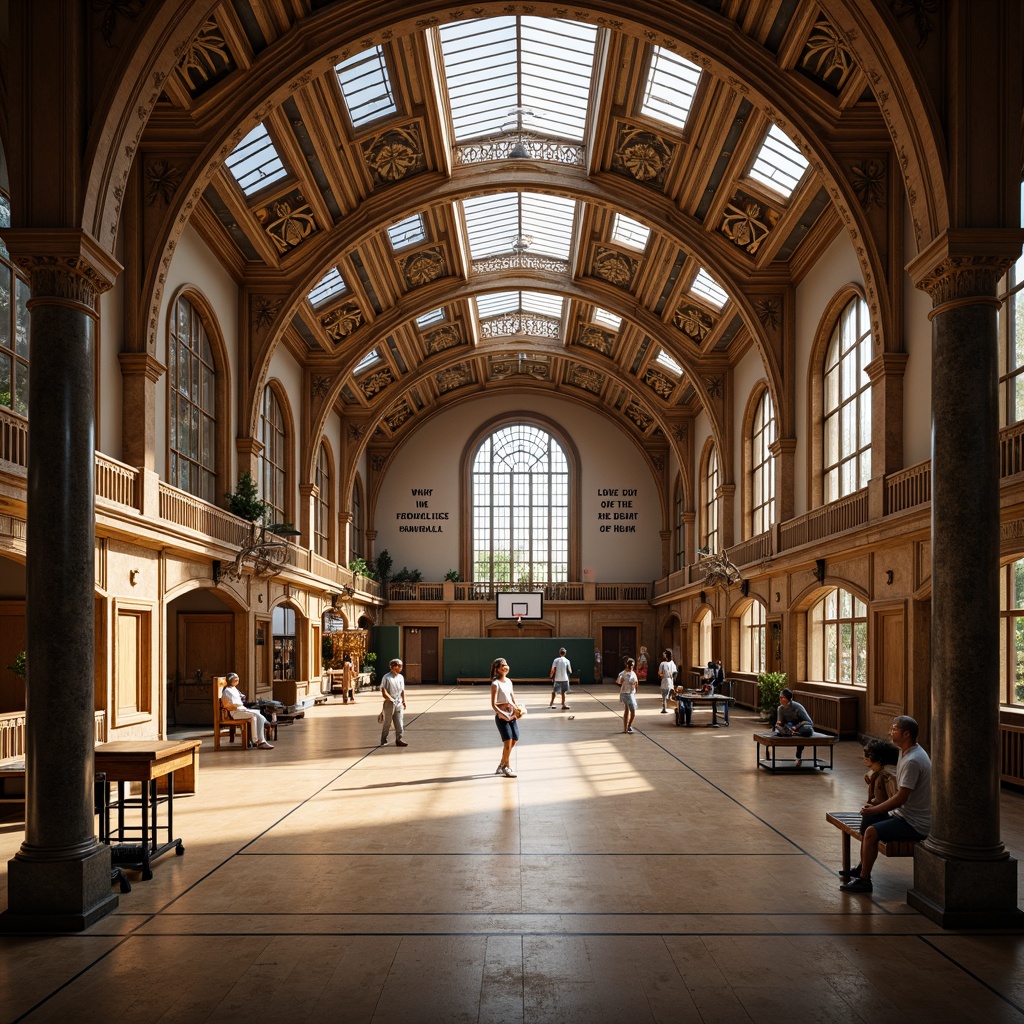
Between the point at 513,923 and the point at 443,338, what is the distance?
3017cm

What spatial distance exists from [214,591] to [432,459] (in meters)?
22.8

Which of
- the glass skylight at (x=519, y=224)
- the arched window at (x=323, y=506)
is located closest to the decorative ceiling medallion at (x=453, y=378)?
the arched window at (x=323, y=506)

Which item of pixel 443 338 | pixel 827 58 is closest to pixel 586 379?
pixel 443 338

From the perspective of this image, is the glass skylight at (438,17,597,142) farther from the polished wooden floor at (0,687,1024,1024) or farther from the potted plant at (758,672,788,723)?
the polished wooden floor at (0,687,1024,1024)

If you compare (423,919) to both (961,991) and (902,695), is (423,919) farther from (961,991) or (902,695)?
(902,695)

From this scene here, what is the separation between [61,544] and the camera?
7.01m

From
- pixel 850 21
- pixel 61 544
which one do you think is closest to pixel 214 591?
pixel 61 544

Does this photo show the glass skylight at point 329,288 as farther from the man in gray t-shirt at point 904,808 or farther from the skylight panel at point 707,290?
the man in gray t-shirt at point 904,808

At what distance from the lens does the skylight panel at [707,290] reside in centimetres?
2666

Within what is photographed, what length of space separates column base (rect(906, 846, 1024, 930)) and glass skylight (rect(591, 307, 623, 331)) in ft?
90.2

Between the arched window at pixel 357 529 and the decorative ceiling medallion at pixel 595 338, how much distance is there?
429 inches

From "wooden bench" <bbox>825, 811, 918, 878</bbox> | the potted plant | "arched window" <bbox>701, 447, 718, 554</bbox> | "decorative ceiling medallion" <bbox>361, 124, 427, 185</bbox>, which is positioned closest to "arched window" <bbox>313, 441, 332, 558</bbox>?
"decorative ceiling medallion" <bbox>361, 124, 427, 185</bbox>

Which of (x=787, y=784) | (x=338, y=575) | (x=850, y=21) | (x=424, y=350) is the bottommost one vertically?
(x=787, y=784)

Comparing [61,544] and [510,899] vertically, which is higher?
[61,544]
